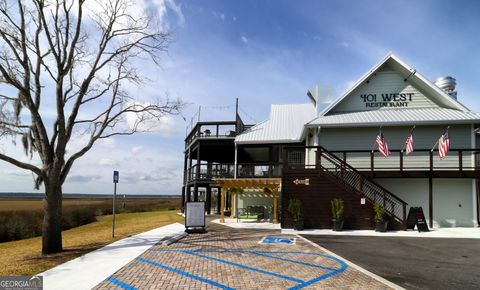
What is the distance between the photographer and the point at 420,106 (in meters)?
20.8

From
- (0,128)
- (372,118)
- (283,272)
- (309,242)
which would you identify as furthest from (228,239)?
(372,118)

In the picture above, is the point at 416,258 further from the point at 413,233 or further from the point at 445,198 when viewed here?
the point at 445,198

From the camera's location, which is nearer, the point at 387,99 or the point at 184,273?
the point at 184,273

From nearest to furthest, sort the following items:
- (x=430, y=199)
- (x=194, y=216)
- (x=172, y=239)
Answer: (x=172, y=239), (x=194, y=216), (x=430, y=199)

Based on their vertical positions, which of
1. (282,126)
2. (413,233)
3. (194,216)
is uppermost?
(282,126)

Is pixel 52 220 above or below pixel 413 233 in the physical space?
above

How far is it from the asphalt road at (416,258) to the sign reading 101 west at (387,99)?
9263mm

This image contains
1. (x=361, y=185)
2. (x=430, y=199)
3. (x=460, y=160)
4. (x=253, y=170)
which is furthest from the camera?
(x=253, y=170)

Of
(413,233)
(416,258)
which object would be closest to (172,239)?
(416,258)

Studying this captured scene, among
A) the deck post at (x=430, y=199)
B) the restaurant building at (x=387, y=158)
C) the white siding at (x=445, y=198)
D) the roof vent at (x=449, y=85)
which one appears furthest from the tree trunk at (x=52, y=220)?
the roof vent at (x=449, y=85)

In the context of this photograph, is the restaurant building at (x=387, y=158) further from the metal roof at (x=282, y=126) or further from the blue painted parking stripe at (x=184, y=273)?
the blue painted parking stripe at (x=184, y=273)

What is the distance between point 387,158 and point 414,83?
505 centimetres

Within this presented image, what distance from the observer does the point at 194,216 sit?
15.9 m

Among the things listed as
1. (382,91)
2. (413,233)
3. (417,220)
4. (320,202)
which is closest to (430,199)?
(417,220)
